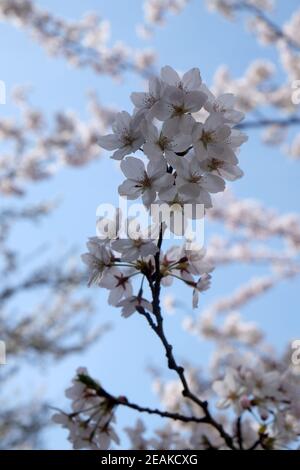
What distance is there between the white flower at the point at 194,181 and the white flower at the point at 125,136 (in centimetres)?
9

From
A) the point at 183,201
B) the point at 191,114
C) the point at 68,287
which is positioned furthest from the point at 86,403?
the point at 68,287

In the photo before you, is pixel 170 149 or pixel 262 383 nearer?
pixel 170 149

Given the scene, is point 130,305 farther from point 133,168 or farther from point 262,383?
point 262,383

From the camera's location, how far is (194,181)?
802mm

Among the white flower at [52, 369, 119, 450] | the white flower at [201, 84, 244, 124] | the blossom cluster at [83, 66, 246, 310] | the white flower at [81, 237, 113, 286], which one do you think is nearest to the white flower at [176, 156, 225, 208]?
the blossom cluster at [83, 66, 246, 310]

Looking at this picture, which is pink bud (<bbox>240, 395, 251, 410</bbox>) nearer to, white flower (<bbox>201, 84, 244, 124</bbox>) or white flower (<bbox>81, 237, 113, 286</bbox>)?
white flower (<bbox>81, 237, 113, 286</bbox>)

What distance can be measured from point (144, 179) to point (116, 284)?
0.84 feet

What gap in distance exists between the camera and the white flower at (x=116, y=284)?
976 mm

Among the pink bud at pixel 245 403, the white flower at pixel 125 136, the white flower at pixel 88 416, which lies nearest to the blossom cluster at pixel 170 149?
the white flower at pixel 125 136

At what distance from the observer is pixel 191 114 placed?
2.72 ft

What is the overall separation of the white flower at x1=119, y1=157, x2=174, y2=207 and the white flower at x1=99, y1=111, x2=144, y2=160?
0.02 m

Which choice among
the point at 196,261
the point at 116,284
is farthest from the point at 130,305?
the point at 196,261

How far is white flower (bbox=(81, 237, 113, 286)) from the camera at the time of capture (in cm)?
94
